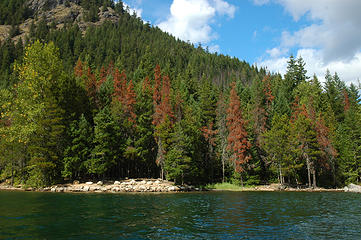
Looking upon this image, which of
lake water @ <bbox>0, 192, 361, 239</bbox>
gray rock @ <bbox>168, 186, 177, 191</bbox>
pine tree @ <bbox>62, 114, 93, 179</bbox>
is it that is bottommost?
gray rock @ <bbox>168, 186, 177, 191</bbox>

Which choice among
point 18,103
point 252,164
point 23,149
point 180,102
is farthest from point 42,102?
point 252,164

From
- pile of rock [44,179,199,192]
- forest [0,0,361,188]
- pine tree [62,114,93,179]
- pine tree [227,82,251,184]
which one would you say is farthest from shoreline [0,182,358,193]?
pine tree [227,82,251,184]

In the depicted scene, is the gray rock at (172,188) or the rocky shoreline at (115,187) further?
the gray rock at (172,188)

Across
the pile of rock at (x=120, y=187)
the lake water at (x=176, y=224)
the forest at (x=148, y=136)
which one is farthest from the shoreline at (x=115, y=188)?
the lake water at (x=176, y=224)

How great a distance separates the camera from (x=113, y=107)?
55.8 meters

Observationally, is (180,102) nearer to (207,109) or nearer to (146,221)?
(207,109)

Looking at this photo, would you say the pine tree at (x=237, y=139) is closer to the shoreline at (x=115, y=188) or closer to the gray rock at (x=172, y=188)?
the shoreline at (x=115, y=188)

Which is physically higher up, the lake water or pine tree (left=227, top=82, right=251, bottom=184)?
pine tree (left=227, top=82, right=251, bottom=184)

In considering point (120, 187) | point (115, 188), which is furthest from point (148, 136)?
point (115, 188)

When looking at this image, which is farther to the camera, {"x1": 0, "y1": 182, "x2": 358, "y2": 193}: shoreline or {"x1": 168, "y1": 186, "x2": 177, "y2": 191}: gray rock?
{"x1": 168, "y1": 186, "x2": 177, "y2": 191}: gray rock

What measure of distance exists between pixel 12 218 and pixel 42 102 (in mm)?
31383

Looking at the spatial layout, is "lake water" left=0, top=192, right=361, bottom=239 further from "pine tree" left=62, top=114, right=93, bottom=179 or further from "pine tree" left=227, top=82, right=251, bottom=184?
"pine tree" left=227, top=82, right=251, bottom=184

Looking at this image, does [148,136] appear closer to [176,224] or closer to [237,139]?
[237,139]

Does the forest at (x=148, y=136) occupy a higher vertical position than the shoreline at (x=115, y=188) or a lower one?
higher
